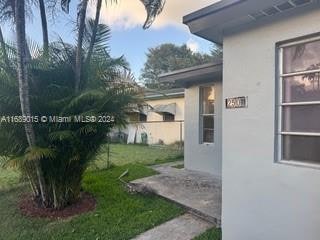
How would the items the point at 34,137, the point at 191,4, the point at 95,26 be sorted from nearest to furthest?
the point at 34,137 < the point at 95,26 < the point at 191,4

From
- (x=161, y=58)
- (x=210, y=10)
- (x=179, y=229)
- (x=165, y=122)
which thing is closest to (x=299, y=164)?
(x=210, y=10)

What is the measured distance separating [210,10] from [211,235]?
10.3 feet

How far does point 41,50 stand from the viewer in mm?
5875

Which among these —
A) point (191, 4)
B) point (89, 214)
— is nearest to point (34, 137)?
point (89, 214)

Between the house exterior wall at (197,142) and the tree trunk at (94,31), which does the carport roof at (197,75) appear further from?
the tree trunk at (94,31)

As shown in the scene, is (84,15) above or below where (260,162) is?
above

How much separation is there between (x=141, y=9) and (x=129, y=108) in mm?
2668

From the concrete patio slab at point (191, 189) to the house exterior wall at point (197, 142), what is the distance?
0.97ft

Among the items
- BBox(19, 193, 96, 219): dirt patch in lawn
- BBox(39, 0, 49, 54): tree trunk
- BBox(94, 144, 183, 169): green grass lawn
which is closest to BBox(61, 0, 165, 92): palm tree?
BBox(39, 0, 49, 54): tree trunk

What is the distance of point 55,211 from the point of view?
212 inches

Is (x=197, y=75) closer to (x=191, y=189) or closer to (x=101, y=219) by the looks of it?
(x=191, y=189)

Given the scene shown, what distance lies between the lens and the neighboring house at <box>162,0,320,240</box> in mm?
3084

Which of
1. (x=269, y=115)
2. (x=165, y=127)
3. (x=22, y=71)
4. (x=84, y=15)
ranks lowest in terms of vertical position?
(x=165, y=127)

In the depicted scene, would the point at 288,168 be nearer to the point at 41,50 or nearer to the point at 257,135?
the point at 257,135
